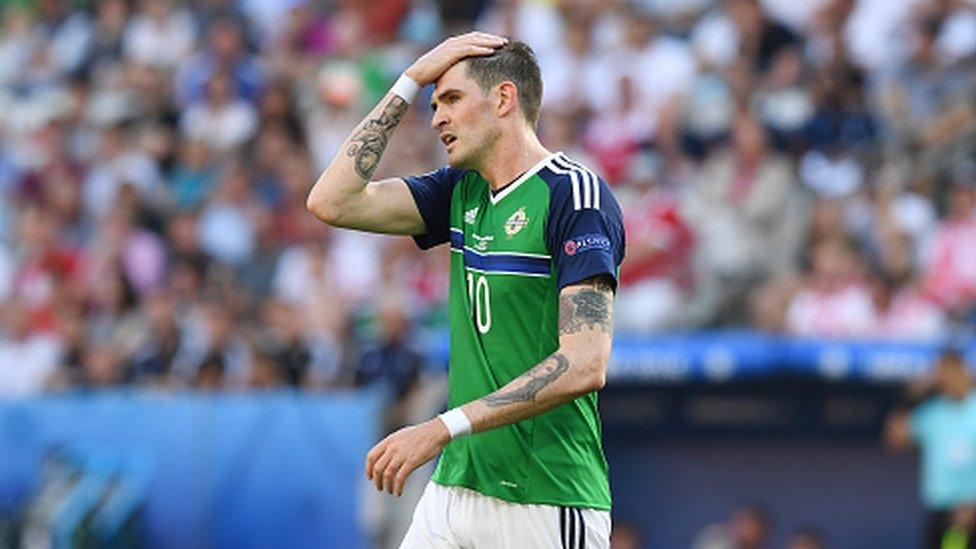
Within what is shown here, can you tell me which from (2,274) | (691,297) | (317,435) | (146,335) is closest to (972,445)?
(691,297)

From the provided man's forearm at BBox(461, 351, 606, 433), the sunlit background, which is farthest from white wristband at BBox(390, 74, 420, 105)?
the sunlit background

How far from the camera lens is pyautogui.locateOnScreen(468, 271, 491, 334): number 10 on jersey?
21.0 feet

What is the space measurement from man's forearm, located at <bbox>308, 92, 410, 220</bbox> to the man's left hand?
4.03 ft

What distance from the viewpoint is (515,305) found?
6348 millimetres

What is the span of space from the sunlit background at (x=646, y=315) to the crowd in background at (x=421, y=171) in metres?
0.03

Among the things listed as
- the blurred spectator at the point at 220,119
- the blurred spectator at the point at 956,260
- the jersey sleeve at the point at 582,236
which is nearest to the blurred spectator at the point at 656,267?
the blurred spectator at the point at 956,260

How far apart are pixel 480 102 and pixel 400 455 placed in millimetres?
1356

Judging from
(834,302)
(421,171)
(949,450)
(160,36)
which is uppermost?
(160,36)

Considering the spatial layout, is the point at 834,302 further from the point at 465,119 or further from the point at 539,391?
the point at 539,391

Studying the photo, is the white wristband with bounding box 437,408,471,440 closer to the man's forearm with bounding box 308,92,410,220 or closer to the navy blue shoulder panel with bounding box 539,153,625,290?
the navy blue shoulder panel with bounding box 539,153,625,290

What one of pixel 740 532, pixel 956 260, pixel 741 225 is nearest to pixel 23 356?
pixel 741 225

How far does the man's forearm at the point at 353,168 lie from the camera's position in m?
6.73

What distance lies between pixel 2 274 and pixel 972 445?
943cm

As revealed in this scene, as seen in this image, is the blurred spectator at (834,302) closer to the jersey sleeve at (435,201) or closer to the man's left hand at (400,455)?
the jersey sleeve at (435,201)
